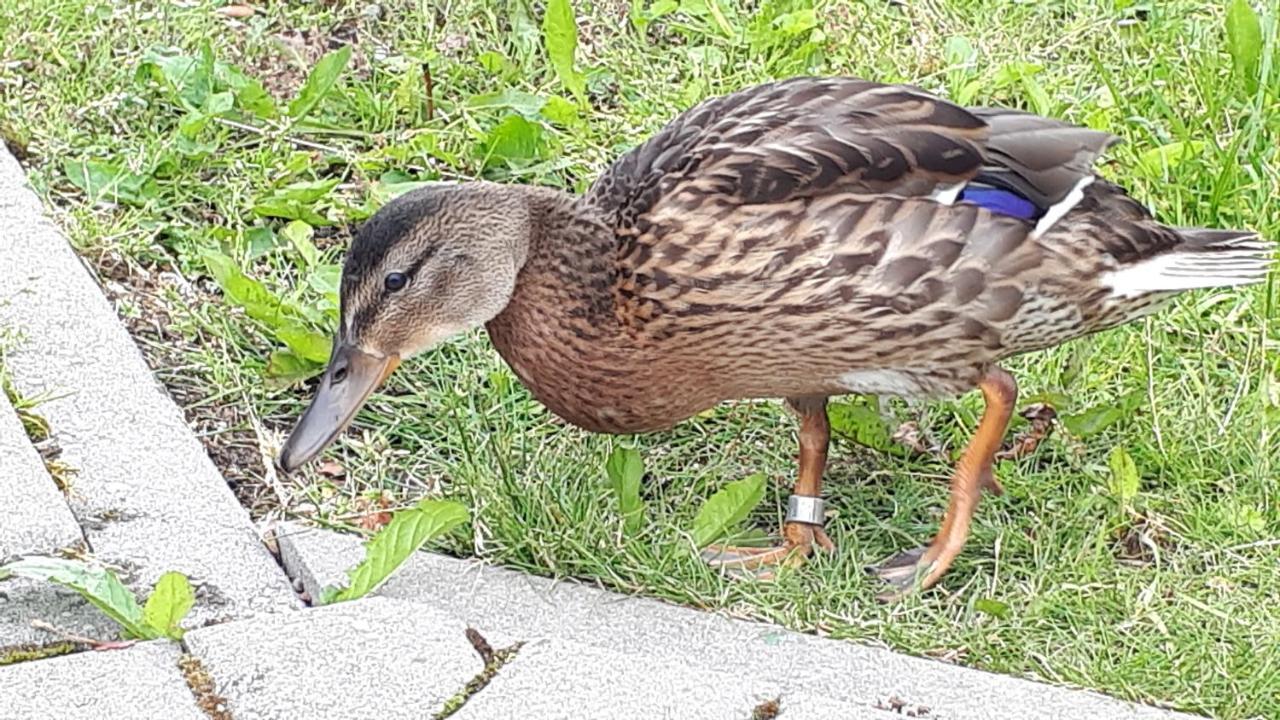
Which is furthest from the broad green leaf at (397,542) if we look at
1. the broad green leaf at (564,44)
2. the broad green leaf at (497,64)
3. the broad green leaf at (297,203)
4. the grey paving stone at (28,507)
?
the broad green leaf at (497,64)

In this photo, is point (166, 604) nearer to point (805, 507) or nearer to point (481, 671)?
point (481, 671)

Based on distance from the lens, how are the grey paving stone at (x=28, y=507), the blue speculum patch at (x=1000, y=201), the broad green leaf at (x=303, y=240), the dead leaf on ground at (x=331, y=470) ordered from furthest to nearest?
the broad green leaf at (x=303, y=240), the dead leaf on ground at (x=331, y=470), the blue speculum patch at (x=1000, y=201), the grey paving stone at (x=28, y=507)

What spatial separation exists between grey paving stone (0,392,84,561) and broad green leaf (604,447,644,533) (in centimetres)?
100

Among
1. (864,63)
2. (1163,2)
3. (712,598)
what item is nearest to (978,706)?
(712,598)

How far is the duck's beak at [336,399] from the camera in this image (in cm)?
348

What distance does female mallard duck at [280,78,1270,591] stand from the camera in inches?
138

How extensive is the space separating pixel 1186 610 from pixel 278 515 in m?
1.70

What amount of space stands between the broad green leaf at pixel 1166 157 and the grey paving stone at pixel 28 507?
8.80ft

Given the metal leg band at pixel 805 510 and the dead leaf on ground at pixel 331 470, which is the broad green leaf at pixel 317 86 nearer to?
the dead leaf on ground at pixel 331 470

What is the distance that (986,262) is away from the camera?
11.7 feet

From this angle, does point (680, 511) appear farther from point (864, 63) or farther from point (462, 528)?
point (864, 63)

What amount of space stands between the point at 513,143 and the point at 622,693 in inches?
92.3

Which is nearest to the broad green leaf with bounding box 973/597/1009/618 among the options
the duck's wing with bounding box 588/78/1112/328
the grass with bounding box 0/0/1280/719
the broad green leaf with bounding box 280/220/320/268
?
the grass with bounding box 0/0/1280/719

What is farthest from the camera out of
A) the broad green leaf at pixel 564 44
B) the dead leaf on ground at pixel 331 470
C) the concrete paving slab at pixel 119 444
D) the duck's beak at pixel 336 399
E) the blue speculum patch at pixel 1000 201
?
the broad green leaf at pixel 564 44
